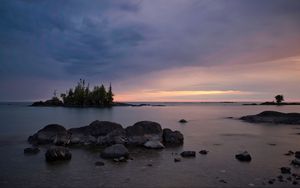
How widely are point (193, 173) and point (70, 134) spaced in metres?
19.8

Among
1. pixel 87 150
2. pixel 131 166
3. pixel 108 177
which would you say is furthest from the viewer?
pixel 87 150

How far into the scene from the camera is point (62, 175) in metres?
20.2

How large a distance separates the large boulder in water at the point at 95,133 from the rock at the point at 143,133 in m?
1.63

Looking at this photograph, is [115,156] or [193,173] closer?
[193,173]

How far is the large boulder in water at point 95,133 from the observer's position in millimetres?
34531

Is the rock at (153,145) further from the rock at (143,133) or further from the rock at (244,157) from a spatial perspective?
the rock at (244,157)

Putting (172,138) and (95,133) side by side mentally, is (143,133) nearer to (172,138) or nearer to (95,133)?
(172,138)

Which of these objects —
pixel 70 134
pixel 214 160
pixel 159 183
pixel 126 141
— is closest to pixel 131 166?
pixel 159 183

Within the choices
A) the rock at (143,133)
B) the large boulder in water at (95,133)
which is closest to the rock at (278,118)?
the rock at (143,133)

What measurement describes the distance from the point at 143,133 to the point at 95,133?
233 inches

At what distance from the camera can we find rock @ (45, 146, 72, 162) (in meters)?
24.9

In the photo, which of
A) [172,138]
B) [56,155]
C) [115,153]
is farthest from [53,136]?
[172,138]

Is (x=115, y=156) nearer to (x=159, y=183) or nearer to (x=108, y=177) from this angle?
(x=108, y=177)

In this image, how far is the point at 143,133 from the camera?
34.8 metres
